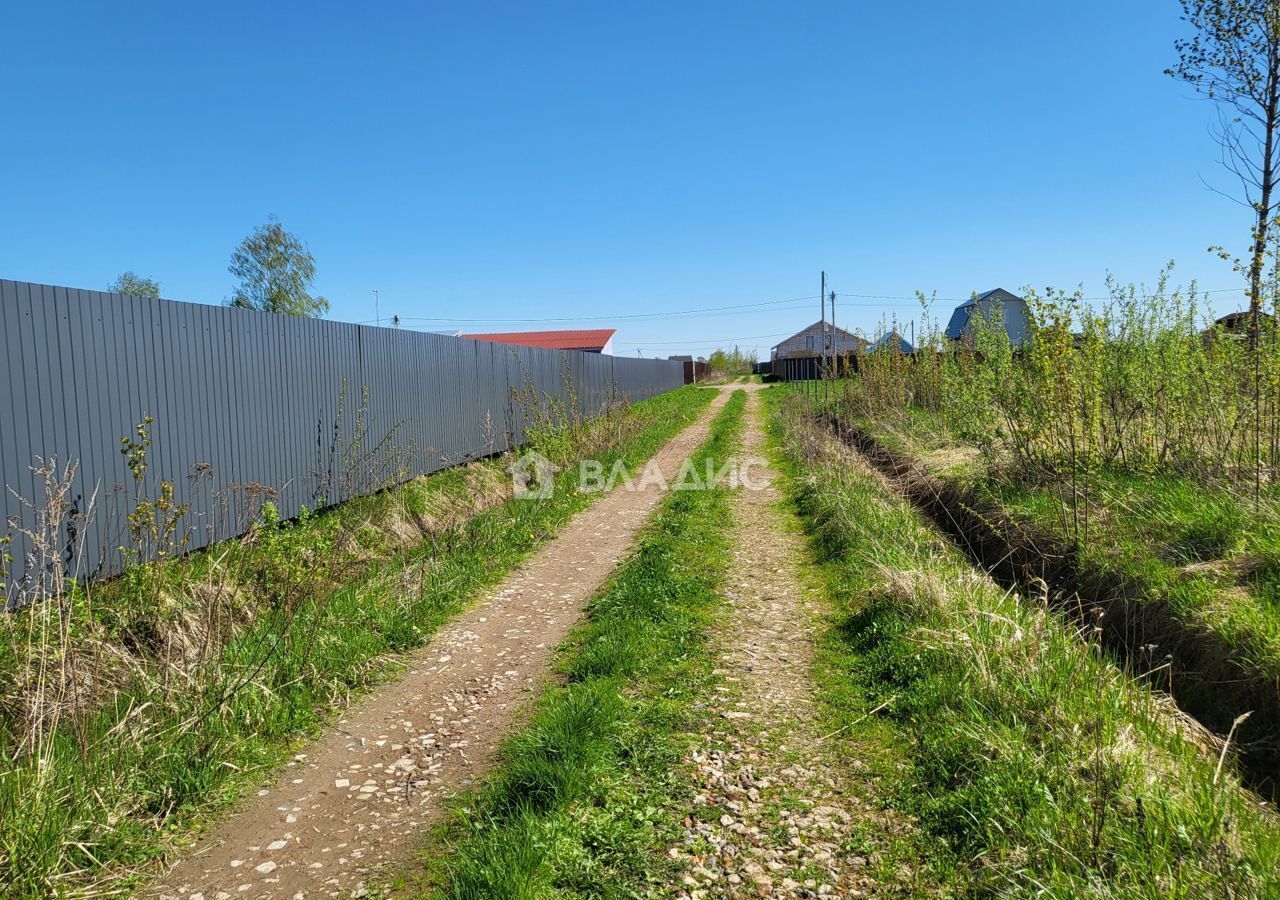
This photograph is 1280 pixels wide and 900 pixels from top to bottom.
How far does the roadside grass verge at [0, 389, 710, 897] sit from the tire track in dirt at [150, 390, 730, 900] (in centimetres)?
17

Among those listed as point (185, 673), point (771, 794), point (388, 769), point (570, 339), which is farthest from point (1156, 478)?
point (570, 339)

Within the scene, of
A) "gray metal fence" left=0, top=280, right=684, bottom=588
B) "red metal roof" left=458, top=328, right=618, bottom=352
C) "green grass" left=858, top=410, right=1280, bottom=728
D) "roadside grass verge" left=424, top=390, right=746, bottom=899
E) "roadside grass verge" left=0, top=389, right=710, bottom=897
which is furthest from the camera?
"red metal roof" left=458, top=328, right=618, bottom=352

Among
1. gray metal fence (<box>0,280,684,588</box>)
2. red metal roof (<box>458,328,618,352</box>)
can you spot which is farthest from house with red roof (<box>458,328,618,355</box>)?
gray metal fence (<box>0,280,684,588</box>)

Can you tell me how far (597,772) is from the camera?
3.05 m

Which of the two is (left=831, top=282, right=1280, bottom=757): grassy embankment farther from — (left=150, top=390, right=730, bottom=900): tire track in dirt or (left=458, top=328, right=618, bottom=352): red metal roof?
(left=458, top=328, right=618, bottom=352): red metal roof

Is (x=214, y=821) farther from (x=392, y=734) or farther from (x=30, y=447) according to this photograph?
(x=30, y=447)

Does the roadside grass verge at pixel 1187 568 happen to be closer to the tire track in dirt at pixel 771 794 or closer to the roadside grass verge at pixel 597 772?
the tire track in dirt at pixel 771 794

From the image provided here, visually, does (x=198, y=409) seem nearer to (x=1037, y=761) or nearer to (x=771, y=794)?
(x=771, y=794)

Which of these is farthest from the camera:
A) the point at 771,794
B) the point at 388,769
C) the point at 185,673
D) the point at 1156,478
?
the point at 1156,478

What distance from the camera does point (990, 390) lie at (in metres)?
9.41

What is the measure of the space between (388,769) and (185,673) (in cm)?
119

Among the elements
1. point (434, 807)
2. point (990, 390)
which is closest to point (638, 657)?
point (434, 807)

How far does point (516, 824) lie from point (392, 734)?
1.16m

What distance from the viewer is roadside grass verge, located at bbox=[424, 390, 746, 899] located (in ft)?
8.05
